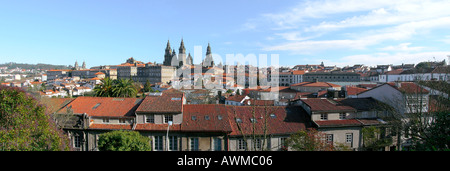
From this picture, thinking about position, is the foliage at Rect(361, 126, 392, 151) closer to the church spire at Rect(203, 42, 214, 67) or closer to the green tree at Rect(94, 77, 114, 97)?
the green tree at Rect(94, 77, 114, 97)

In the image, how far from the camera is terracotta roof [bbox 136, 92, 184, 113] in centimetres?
1908

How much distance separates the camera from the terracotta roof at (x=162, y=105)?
62.6 feet

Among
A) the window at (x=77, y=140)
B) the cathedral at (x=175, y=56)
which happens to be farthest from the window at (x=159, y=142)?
the cathedral at (x=175, y=56)

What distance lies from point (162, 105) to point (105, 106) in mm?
5564

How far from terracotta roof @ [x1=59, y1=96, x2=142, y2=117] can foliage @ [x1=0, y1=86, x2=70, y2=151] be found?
8908 mm

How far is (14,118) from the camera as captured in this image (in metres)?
10.4

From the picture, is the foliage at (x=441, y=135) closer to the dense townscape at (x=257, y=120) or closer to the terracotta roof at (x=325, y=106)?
the dense townscape at (x=257, y=120)

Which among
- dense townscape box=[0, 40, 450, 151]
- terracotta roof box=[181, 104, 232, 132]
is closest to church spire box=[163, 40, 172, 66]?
dense townscape box=[0, 40, 450, 151]

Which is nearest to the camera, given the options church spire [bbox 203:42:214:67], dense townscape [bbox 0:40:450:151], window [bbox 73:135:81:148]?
dense townscape [bbox 0:40:450:151]

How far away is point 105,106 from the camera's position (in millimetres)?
21406

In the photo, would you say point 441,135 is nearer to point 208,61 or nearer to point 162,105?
point 162,105

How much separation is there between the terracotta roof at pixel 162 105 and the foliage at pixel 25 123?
8.03 metres

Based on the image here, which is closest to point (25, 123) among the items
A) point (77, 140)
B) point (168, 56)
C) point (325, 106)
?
point (77, 140)
